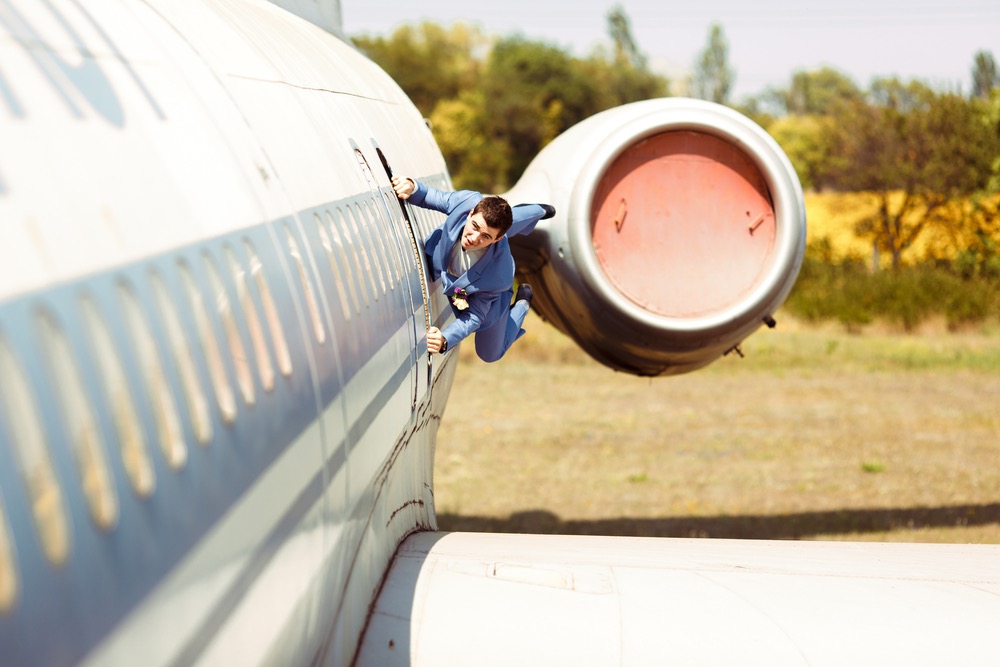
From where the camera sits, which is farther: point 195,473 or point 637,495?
point 637,495

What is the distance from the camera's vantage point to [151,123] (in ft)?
7.43

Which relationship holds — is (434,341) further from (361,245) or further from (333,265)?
(333,265)

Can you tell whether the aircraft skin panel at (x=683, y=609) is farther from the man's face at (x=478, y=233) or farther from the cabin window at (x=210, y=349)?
the cabin window at (x=210, y=349)

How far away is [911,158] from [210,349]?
131ft

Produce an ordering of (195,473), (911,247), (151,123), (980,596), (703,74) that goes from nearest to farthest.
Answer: (195,473)
(151,123)
(980,596)
(911,247)
(703,74)

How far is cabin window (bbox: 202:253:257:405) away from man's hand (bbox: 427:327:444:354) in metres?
2.57

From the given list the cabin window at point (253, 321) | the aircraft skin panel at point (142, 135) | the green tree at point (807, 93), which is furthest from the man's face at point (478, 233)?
the green tree at point (807, 93)

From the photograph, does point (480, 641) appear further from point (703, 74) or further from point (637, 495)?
point (703, 74)

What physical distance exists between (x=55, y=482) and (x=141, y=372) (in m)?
0.36

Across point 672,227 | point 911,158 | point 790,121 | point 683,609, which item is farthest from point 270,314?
point 790,121

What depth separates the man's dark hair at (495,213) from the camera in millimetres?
4941

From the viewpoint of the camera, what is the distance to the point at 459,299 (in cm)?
535

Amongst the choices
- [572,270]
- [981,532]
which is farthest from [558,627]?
[981,532]

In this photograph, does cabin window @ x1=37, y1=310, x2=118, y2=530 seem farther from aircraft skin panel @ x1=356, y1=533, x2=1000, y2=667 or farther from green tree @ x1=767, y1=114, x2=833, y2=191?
green tree @ x1=767, y1=114, x2=833, y2=191
